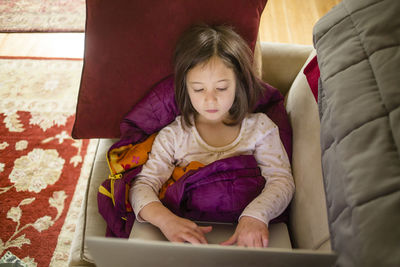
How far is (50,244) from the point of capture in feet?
4.19

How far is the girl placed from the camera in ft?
2.49

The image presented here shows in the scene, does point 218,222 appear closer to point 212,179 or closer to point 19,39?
point 212,179

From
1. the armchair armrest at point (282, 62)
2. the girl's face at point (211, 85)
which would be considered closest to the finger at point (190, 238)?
the girl's face at point (211, 85)

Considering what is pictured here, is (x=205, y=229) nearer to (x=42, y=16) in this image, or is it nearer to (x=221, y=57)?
(x=221, y=57)

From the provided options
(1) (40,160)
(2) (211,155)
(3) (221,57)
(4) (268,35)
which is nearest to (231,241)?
(2) (211,155)

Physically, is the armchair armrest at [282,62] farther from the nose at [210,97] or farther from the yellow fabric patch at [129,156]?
the yellow fabric patch at [129,156]

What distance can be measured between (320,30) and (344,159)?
37cm

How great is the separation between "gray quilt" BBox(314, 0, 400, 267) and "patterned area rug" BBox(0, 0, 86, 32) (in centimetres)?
205

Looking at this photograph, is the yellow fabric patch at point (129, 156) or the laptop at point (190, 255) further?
the yellow fabric patch at point (129, 156)

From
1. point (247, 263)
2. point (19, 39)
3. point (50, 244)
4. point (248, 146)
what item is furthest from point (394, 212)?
point (19, 39)

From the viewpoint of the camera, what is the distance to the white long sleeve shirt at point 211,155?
83 cm

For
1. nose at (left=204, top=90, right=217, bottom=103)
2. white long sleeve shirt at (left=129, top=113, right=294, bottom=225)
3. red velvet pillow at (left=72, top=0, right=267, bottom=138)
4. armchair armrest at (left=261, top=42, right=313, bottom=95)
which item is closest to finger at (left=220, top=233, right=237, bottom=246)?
white long sleeve shirt at (left=129, top=113, right=294, bottom=225)

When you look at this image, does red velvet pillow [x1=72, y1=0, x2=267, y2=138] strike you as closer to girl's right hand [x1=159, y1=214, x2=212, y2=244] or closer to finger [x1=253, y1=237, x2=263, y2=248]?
girl's right hand [x1=159, y1=214, x2=212, y2=244]

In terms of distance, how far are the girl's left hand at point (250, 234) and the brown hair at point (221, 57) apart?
35cm
